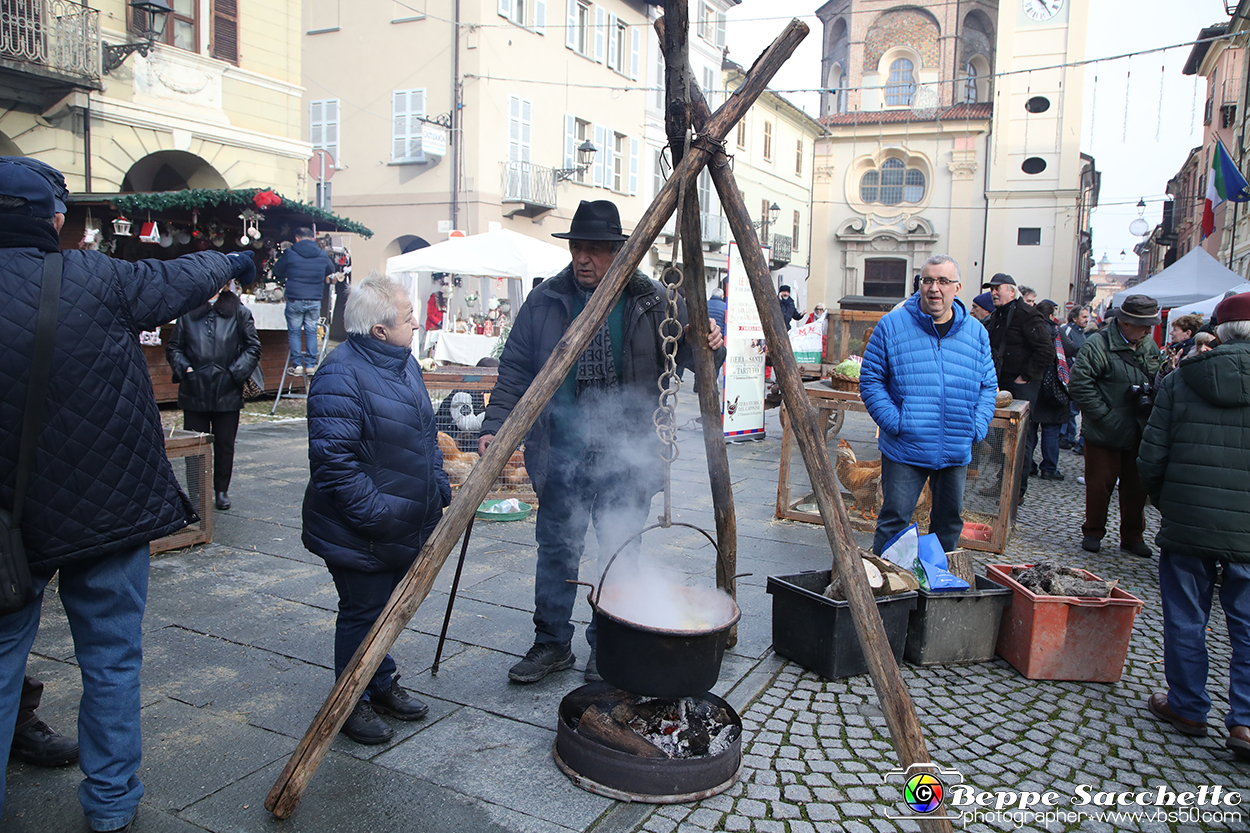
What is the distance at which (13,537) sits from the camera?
2188 millimetres

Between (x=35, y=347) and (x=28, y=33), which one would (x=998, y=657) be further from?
(x=28, y=33)

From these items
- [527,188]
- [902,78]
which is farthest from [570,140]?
[902,78]

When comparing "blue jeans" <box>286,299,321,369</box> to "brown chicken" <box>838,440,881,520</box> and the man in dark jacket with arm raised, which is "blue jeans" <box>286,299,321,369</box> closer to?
"brown chicken" <box>838,440,881,520</box>

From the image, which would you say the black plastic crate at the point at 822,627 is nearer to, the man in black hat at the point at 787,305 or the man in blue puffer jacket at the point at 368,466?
the man in blue puffer jacket at the point at 368,466

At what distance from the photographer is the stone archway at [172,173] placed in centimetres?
1467

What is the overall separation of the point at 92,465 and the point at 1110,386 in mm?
6536

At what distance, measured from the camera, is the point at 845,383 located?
22.2 ft

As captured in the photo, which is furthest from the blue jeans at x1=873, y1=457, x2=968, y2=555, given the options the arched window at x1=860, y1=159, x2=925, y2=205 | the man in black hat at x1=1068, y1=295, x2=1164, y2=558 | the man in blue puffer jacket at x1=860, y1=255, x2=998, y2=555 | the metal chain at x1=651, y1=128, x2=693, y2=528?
the arched window at x1=860, y1=159, x2=925, y2=205

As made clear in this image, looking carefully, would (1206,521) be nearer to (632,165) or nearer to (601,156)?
(601,156)

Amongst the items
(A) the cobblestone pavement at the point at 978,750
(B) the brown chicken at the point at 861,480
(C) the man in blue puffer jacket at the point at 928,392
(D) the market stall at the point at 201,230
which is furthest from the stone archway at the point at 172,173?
(A) the cobblestone pavement at the point at 978,750

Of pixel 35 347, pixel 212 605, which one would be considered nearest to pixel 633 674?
pixel 35 347

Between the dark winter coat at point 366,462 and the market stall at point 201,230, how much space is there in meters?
8.64

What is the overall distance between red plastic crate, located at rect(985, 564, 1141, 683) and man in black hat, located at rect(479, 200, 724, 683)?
6.61 feet

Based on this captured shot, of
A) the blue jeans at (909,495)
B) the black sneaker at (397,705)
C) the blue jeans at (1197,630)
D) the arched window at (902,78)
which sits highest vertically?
the arched window at (902,78)
